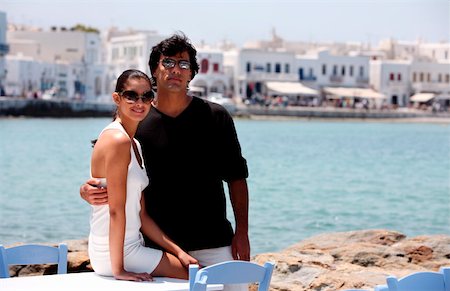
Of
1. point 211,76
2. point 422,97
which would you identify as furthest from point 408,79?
point 211,76

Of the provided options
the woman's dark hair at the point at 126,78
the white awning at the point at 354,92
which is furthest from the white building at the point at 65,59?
the woman's dark hair at the point at 126,78

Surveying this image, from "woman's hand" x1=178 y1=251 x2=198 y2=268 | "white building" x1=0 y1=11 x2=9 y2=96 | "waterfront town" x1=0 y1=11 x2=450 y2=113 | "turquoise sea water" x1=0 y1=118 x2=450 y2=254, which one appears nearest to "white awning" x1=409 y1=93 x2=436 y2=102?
"waterfront town" x1=0 y1=11 x2=450 y2=113

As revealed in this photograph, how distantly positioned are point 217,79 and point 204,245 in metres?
82.3

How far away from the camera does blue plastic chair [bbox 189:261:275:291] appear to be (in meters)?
3.96

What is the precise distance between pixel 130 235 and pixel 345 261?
3.64 metres

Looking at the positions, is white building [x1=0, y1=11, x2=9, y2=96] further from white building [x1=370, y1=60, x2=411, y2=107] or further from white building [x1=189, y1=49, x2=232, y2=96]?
white building [x1=370, y1=60, x2=411, y2=107]

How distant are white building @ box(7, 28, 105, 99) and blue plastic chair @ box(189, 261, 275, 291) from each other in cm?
8456

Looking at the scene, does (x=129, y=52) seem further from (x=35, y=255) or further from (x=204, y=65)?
(x=35, y=255)

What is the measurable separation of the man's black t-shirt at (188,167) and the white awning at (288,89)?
272 ft

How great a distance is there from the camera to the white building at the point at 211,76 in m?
84.7

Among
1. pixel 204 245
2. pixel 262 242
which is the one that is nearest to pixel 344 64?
pixel 262 242

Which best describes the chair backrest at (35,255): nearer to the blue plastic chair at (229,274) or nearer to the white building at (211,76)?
the blue plastic chair at (229,274)

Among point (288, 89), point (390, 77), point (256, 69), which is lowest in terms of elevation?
point (288, 89)

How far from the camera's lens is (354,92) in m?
91.0
